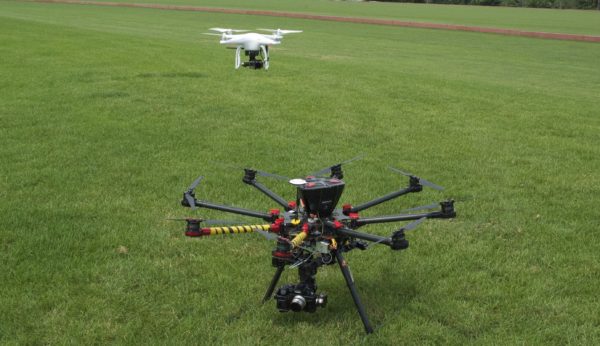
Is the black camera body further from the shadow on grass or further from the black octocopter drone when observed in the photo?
the shadow on grass

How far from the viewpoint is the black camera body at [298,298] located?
16.6 ft

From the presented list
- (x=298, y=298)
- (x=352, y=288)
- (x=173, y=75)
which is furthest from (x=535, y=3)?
(x=298, y=298)

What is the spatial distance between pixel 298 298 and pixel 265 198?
370cm

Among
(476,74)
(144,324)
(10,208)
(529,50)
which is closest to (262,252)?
(144,324)

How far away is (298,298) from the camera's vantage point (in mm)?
5066

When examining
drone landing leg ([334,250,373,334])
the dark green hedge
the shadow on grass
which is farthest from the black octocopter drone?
the dark green hedge

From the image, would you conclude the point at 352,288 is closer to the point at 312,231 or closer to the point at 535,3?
the point at 312,231

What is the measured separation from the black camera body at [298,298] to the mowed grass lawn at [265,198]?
1.35ft

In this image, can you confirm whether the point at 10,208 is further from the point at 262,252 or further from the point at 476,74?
the point at 476,74

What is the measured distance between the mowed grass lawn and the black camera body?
411 millimetres

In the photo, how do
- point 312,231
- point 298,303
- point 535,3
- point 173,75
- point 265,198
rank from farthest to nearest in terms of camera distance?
point 535,3, point 173,75, point 265,198, point 298,303, point 312,231

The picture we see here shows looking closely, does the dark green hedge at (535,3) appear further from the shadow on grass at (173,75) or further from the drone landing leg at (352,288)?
the drone landing leg at (352,288)

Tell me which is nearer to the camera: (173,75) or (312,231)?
(312,231)

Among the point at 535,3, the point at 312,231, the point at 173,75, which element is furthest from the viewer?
the point at 535,3
